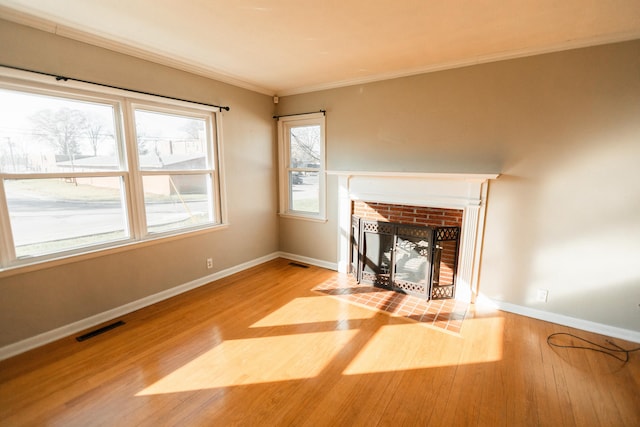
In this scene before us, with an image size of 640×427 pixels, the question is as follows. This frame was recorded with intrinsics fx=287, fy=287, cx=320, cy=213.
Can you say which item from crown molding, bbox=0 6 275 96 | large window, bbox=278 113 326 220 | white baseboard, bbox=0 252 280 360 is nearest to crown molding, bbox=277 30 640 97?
large window, bbox=278 113 326 220

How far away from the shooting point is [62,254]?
242 cm

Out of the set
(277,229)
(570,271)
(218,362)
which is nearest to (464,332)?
(570,271)

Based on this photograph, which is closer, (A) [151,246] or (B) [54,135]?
(B) [54,135]

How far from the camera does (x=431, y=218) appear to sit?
3.22 meters

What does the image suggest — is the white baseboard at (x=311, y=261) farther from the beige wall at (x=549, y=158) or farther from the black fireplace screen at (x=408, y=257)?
the beige wall at (x=549, y=158)

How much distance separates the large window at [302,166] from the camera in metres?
4.03

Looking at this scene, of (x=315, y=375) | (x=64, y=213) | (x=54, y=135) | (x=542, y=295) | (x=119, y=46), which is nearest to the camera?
(x=315, y=375)

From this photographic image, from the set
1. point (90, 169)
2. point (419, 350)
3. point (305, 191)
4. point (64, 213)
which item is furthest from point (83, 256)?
point (419, 350)

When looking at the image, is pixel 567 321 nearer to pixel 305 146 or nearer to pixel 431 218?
pixel 431 218

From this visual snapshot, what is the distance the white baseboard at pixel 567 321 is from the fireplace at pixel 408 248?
46cm

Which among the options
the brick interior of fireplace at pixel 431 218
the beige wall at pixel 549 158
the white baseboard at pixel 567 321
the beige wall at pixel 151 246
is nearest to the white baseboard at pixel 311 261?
the beige wall at pixel 151 246

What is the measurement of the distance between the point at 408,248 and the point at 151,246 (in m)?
2.80

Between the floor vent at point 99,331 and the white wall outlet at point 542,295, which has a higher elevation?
the white wall outlet at point 542,295

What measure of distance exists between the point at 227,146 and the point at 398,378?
10.3ft
